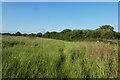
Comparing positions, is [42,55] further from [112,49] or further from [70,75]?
[112,49]

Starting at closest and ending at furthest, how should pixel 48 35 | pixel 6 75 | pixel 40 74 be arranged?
1. pixel 6 75
2. pixel 40 74
3. pixel 48 35

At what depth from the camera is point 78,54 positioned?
6.48 m

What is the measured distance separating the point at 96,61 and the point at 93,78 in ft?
3.10

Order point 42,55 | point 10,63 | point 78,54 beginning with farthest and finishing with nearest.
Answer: point 78,54 → point 42,55 → point 10,63

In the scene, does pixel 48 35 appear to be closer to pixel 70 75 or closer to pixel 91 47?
pixel 91 47

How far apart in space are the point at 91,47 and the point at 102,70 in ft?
4.40

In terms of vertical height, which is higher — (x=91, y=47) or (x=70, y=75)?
(x=91, y=47)

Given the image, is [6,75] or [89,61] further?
[89,61]

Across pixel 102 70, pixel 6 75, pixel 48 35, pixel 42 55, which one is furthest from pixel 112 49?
pixel 48 35

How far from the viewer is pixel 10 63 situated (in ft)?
15.2

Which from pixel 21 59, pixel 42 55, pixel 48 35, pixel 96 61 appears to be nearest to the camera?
pixel 21 59

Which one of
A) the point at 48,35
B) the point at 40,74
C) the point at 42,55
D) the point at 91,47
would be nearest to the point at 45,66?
the point at 40,74

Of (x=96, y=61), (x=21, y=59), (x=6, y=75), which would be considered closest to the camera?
(x=6, y=75)

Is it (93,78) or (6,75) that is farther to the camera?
(93,78)
